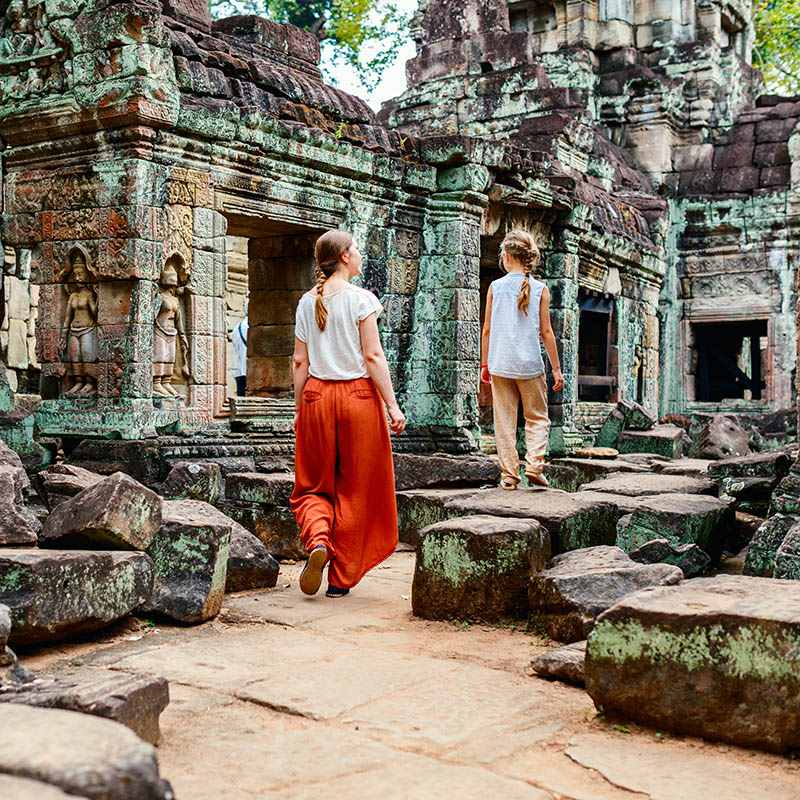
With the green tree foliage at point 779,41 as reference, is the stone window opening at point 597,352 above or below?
below

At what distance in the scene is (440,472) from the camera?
718cm

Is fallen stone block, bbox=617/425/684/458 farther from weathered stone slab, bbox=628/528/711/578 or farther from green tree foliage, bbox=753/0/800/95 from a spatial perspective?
green tree foliage, bbox=753/0/800/95

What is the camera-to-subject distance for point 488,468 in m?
7.21

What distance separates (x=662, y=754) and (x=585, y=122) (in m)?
13.1

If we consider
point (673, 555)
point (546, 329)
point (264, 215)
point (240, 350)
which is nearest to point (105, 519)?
point (673, 555)

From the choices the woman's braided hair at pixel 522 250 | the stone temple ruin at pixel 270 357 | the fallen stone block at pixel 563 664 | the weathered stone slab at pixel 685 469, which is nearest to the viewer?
the fallen stone block at pixel 563 664

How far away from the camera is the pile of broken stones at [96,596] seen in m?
2.03

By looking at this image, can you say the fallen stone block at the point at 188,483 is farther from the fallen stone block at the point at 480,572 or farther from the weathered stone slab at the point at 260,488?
the fallen stone block at the point at 480,572

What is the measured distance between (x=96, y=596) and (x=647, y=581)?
2.23 metres

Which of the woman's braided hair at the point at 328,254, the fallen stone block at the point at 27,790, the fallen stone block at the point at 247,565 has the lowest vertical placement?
the fallen stone block at the point at 247,565

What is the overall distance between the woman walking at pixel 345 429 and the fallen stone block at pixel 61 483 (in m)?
1.22

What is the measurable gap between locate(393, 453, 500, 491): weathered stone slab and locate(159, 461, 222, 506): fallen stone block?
4.32ft

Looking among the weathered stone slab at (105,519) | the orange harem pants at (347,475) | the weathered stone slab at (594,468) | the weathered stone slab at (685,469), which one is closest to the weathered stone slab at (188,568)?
the weathered stone slab at (105,519)

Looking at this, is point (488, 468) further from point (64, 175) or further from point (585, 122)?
point (585, 122)
